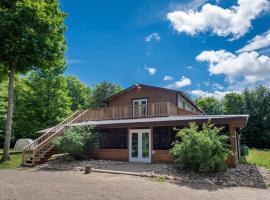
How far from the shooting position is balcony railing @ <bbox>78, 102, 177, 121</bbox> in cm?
2122

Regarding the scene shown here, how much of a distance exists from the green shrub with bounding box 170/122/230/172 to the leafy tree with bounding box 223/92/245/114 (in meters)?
37.1

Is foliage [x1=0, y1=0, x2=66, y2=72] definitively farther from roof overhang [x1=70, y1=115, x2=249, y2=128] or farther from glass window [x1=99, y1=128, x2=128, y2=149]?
glass window [x1=99, y1=128, x2=128, y2=149]

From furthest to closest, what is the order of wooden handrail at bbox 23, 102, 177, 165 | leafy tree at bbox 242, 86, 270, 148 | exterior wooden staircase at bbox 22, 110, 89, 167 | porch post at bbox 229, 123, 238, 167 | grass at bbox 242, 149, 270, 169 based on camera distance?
leafy tree at bbox 242, 86, 270, 148, wooden handrail at bbox 23, 102, 177, 165, exterior wooden staircase at bbox 22, 110, 89, 167, grass at bbox 242, 149, 270, 169, porch post at bbox 229, 123, 238, 167

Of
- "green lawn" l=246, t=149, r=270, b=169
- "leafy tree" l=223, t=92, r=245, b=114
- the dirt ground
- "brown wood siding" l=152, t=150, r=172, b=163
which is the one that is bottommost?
the dirt ground

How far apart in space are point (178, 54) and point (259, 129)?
28.2 m

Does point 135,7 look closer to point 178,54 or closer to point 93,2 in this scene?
point 93,2

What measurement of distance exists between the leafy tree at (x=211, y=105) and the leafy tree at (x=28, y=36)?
42762 millimetres

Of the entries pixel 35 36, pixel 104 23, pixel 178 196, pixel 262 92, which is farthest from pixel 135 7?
pixel 262 92

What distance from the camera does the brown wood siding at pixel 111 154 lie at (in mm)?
20125

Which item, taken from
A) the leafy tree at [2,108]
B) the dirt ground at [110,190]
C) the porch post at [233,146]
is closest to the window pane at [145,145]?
the porch post at [233,146]

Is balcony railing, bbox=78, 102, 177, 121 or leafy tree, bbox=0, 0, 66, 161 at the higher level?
leafy tree, bbox=0, 0, 66, 161

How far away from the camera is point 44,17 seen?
20.3 metres

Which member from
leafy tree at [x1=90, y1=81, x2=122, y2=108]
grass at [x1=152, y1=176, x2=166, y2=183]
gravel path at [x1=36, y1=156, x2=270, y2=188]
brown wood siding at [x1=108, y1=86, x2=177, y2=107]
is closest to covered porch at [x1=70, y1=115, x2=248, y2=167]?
gravel path at [x1=36, y1=156, x2=270, y2=188]

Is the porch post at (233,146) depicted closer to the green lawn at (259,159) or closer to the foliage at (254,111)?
the green lawn at (259,159)
